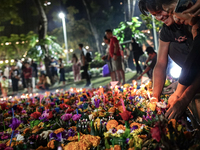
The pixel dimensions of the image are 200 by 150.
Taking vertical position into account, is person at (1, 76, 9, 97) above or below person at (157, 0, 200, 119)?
above

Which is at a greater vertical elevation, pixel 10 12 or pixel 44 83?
pixel 10 12

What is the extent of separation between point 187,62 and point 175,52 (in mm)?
439

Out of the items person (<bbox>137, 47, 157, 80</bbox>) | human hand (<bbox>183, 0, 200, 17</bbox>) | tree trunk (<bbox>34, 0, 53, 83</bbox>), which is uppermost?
tree trunk (<bbox>34, 0, 53, 83</bbox>)

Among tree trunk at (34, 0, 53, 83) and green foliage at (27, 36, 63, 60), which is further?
tree trunk at (34, 0, 53, 83)

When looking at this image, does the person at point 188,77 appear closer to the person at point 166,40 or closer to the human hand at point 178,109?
the human hand at point 178,109

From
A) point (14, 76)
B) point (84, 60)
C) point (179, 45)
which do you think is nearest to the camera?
point (179, 45)

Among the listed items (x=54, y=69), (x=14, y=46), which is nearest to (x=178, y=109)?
(x=54, y=69)

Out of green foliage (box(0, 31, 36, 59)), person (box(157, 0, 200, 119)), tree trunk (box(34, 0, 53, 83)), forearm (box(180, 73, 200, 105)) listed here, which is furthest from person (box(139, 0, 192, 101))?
green foliage (box(0, 31, 36, 59))

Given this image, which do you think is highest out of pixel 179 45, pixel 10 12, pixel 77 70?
pixel 10 12

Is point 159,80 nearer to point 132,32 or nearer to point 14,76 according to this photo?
point 132,32

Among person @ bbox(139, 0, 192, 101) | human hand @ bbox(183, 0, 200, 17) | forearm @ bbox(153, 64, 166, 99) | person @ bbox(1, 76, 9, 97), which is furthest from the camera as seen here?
person @ bbox(1, 76, 9, 97)

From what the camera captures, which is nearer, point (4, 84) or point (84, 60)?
point (84, 60)

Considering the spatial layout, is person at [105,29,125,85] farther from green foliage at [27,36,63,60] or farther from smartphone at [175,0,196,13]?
green foliage at [27,36,63,60]

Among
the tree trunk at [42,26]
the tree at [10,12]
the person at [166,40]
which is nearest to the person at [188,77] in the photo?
the person at [166,40]
